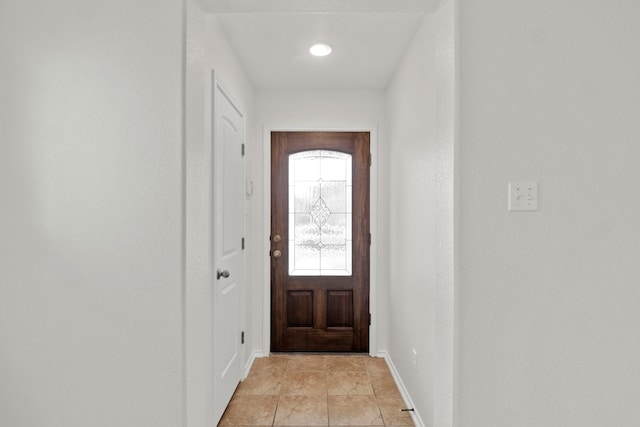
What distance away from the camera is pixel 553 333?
1496 mm

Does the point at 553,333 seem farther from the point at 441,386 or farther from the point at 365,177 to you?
the point at 365,177

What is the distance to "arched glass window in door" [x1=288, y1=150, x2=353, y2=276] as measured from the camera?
12.2 ft

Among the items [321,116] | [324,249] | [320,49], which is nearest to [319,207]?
[324,249]

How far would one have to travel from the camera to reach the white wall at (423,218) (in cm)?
154

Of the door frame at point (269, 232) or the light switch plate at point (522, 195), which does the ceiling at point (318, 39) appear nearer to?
the door frame at point (269, 232)

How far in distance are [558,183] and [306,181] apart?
245 centimetres

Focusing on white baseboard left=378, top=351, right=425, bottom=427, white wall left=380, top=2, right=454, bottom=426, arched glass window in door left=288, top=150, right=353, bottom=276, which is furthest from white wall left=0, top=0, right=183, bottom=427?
arched glass window in door left=288, top=150, right=353, bottom=276

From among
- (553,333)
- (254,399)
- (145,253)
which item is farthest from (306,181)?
(553,333)

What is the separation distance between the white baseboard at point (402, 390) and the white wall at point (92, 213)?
61.8 inches

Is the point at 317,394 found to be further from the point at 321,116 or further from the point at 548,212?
the point at 321,116

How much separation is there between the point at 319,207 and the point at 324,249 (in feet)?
1.29

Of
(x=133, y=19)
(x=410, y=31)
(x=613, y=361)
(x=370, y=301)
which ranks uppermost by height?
(x=410, y=31)

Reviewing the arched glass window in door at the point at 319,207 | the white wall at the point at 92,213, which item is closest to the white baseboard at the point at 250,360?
the arched glass window in door at the point at 319,207

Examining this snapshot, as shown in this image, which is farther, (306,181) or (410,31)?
(306,181)
